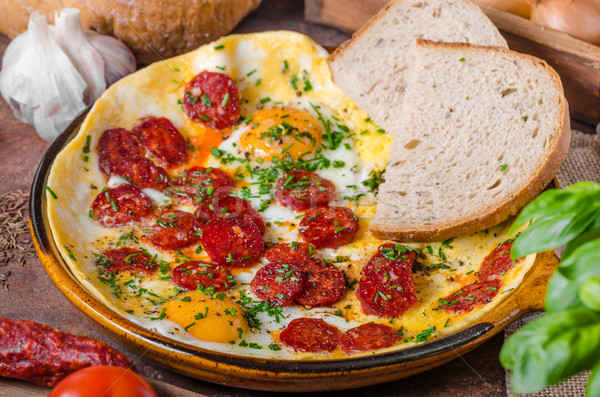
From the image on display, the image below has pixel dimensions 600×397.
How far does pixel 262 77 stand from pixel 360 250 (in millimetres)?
1524

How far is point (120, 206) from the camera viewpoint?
338cm

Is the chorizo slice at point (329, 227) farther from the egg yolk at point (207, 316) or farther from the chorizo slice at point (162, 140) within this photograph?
the chorizo slice at point (162, 140)

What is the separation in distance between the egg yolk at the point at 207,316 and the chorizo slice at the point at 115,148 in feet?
3.62

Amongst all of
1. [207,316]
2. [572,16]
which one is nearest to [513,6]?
[572,16]

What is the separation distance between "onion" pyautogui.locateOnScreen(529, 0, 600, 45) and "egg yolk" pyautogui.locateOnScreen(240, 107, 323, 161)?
5.76 ft

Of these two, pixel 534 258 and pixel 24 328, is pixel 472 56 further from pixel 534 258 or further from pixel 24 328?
pixel 24 328

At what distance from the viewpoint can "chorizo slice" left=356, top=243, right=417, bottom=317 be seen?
2.88 metres

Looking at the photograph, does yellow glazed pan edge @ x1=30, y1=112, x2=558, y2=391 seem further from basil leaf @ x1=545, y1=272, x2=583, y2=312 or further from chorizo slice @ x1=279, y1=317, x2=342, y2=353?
basil leaf @ x1=545, y1=272, x2=583, y2=312

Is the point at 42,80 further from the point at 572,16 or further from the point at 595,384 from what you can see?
the point at 595,384

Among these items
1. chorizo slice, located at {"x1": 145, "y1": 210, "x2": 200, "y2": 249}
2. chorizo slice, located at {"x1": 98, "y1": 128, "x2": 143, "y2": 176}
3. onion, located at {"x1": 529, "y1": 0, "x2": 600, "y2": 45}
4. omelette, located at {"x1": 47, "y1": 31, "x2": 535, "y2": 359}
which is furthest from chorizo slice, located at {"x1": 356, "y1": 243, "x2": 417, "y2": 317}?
onion, located at {"x1": 529, "y1": 0, "x2": 600, "y2": 45}

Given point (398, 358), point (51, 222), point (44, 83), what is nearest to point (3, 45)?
point (44, 83)

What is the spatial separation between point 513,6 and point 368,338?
2802 millimetres

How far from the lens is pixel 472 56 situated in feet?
11.9

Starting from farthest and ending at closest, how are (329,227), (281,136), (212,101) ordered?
(212,101) < (281,136) < (329,227)
